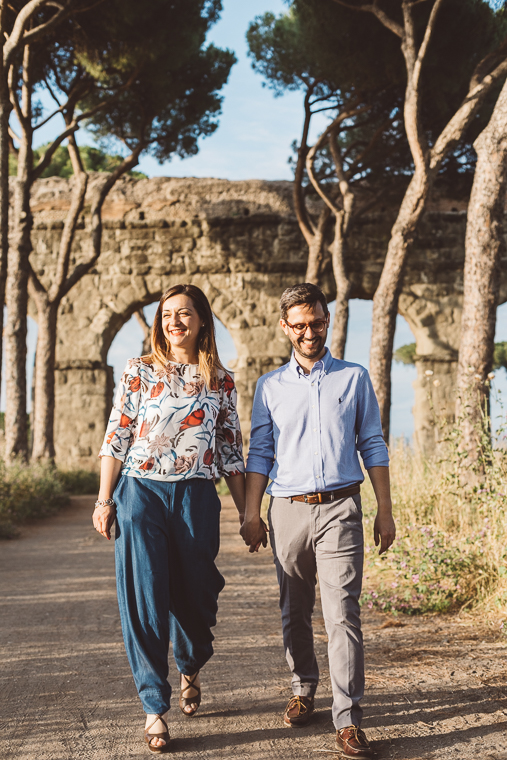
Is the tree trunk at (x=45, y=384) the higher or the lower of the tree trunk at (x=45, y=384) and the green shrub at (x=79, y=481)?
the higher

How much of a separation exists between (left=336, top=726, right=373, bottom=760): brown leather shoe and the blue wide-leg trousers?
26.0 inches

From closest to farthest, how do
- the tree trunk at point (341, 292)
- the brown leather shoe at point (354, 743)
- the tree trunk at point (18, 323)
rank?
1. the brown leather shoe at point (354, 743)
2. the tree trunk at point (18, 323)
3. the tree trunk at point (341, 292)

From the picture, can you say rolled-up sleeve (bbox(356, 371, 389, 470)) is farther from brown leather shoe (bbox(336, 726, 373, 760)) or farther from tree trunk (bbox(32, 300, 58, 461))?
tree trunk (bbox(32, 300, 58, 461))

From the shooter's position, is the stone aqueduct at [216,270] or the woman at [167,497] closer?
the woman at [167,497]

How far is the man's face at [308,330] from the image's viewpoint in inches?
110

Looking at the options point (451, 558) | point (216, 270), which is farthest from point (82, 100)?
point (451, 558)

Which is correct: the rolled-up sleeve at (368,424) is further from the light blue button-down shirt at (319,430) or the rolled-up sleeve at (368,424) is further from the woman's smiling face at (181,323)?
the woman's smiling face at (181,323)

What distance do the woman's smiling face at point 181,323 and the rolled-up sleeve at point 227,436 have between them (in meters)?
0.23

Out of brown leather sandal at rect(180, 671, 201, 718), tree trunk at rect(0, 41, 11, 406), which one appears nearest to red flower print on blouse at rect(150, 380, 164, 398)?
brown leather sandal at rect(180, 671, 201, 718)

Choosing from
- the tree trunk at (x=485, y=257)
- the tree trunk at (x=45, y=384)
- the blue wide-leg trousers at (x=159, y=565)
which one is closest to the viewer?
the blue wide-leg trousers at (x=159, y=565)

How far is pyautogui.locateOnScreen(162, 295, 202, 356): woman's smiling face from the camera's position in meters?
2.93

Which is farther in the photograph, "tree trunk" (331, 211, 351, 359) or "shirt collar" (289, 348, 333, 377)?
Answer: "tree trunk" (331, 211, 351, 359)

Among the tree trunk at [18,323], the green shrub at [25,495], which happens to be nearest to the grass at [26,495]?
the green shrub at [25,495]

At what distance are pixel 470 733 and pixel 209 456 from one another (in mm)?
1481
